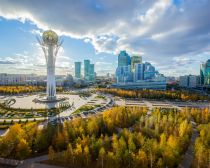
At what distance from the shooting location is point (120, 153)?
15414 millimetres

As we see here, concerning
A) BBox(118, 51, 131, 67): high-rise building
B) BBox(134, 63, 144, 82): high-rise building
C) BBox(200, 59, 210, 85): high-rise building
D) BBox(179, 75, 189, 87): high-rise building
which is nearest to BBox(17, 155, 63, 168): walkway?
BBox(134, 63, 144, 82): high-rise building

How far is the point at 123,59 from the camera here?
115 m

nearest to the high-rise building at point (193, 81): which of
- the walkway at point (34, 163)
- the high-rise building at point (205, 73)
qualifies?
the high-rise building at point (205, 73)

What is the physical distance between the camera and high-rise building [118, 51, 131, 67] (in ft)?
374

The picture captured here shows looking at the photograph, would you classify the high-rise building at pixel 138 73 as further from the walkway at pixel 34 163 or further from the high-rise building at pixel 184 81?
the walkway at pixel 34 163

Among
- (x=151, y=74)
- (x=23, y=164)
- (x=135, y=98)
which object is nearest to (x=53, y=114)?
(x=23, y=164)

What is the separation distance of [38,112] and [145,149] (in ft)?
77.4

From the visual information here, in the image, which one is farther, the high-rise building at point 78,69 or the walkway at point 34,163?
the high-rise building at point 78,69

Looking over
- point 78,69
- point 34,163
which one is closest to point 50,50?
point 34,163

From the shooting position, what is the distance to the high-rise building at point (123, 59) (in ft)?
374

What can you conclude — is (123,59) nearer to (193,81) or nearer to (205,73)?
(193,81)

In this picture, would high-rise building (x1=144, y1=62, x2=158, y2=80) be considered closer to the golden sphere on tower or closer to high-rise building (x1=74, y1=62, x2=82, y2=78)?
the golden sphere on tower

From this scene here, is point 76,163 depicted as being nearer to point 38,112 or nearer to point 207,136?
point 207,136

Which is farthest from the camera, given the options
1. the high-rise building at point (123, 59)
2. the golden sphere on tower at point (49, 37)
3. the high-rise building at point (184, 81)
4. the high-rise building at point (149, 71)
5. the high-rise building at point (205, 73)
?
the high-rise building at point (123, 59)
